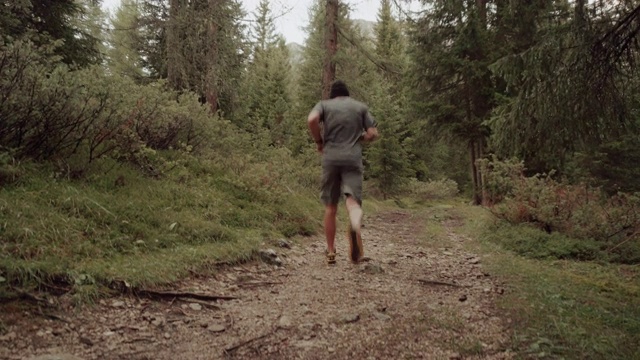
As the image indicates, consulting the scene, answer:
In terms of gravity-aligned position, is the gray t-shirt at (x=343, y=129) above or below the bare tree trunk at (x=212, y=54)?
below

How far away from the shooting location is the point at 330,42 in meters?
13.1

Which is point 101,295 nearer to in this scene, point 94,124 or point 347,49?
point 94,124

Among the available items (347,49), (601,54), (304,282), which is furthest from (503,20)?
(304,282)

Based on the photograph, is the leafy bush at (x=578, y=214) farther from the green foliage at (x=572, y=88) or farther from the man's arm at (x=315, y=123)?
the man's arm at (x=315, y=123)

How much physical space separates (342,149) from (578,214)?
502cm

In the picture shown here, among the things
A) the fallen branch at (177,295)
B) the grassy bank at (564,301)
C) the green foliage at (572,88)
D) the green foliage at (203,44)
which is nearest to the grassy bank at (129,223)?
the fallen branch at (177,295)

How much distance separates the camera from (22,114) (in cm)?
453

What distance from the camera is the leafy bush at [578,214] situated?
21.1 feet

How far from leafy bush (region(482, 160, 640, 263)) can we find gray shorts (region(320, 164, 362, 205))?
3.68 metres

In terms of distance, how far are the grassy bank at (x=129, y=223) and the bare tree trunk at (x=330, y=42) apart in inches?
259

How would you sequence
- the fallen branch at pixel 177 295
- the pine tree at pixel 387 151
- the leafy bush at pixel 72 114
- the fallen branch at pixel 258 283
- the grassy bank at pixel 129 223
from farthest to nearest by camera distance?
the pine tree at pixel 387 151 < the leafy bush at pixel 72 114 < the fallen branch at pixel 258 283 < the fallen branch at pixel 177 295 < the grassy bank at pixel 129 223

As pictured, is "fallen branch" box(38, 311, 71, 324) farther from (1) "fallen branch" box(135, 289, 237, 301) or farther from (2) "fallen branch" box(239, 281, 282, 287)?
(2) "fallen branch" box(239, 281, 282, 287)

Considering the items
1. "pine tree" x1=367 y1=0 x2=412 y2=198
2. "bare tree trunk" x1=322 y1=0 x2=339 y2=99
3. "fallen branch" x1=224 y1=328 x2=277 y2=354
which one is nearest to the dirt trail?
"fallen branch" x1=224 y1=328 x2=277 y2=354

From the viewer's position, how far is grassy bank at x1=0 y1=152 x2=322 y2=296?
3.34 metres
